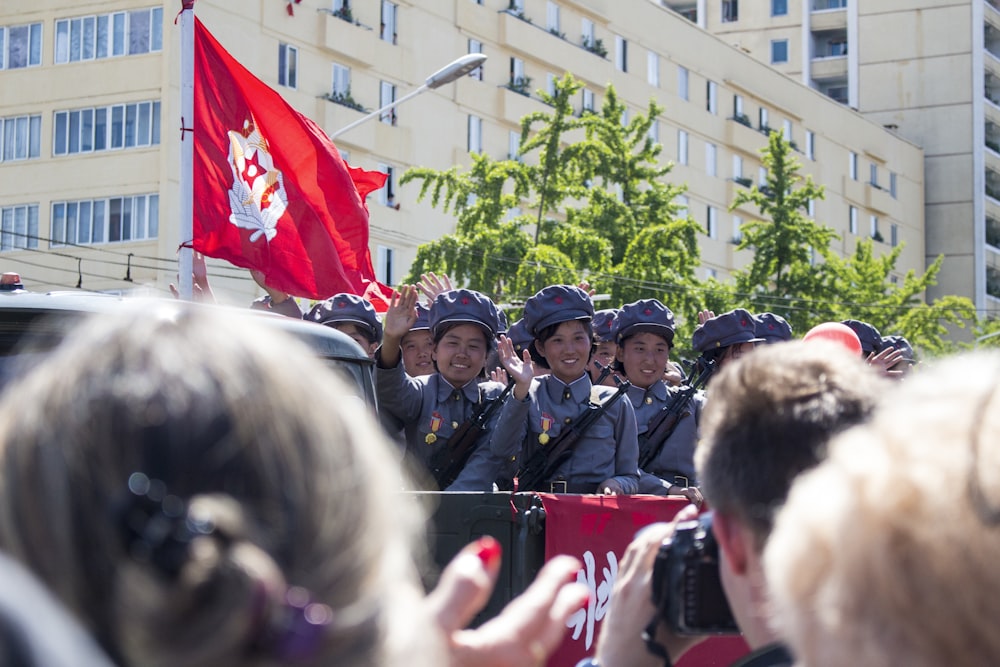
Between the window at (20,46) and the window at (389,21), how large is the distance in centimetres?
945

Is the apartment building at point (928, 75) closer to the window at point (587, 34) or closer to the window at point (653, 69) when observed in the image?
the window at point (653, 69)

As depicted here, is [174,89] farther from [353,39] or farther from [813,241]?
[813,241]

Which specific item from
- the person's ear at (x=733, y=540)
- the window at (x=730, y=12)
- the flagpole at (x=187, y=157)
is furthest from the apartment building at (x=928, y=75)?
the person's ear at (x=733, y=540)

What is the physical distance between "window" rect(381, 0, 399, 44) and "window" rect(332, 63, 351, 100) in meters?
1.91

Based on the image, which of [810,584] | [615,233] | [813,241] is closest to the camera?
[810,584]

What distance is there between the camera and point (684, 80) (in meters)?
53.3

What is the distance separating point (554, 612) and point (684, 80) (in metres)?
52.9

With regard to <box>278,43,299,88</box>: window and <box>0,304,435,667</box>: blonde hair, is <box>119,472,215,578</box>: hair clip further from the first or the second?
<box>278,43,299,88</box>: window

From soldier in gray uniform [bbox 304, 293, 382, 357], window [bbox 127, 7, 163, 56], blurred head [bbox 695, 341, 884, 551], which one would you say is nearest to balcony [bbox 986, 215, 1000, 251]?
window [bbox 127, 7, 163, 56]

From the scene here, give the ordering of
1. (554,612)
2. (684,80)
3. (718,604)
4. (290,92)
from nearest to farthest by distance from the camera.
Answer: (554,612) < (718,604) < (290,92) < (684,80)

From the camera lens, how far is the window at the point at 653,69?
169ft

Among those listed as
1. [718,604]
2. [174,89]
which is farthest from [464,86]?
[718,604]

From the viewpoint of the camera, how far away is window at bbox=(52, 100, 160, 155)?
35.4 metres

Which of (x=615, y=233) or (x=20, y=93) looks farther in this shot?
(x=20, y=93)
